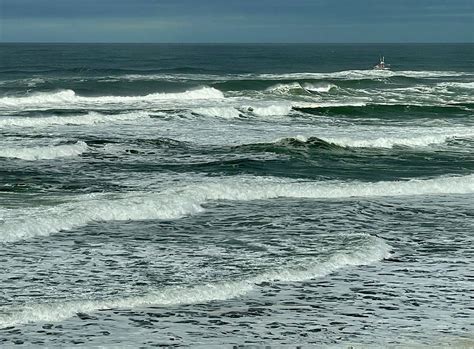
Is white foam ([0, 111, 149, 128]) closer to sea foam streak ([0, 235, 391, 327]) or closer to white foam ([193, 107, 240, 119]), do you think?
white foam ([193, 107, 240, 119])

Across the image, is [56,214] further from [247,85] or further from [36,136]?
[247,85]

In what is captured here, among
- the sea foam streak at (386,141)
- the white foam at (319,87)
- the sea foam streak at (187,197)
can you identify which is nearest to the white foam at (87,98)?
the white foam at (319,87)

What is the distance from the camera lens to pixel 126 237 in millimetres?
14266

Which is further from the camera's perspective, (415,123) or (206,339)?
(415,123)

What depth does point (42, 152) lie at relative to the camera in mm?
24125

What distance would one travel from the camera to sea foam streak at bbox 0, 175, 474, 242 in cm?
1467

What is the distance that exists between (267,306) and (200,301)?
85cm

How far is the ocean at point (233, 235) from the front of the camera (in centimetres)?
992

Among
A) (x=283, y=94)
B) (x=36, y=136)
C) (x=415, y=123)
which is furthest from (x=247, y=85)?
(x=36, y=136)

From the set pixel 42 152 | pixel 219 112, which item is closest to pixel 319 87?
pixel 219 112

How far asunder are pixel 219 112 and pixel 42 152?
14.0m

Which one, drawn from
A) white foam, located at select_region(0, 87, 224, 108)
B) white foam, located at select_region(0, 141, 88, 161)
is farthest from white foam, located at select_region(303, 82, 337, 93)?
white foam, located at select_region(0, 141, 88, 161)

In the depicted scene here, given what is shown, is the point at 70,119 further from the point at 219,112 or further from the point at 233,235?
the point at 233,235

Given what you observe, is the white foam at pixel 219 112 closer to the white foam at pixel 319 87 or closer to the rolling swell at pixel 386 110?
the rolling swell at pixel 386 110
